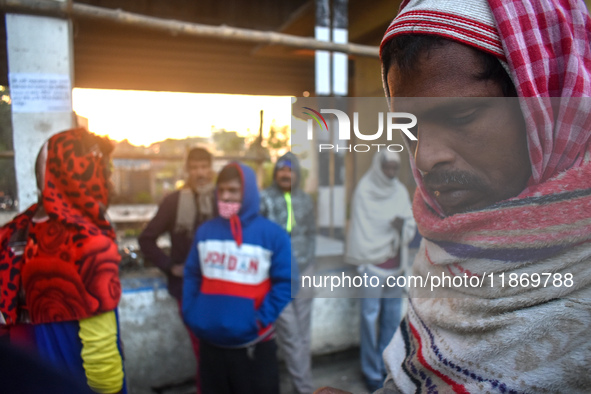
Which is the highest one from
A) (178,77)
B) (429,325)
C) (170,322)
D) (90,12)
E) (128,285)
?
(178,77)

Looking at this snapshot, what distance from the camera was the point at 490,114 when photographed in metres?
0.63

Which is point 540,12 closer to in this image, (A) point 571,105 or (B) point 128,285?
(A) point 571,105

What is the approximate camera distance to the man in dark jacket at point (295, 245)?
123 inches

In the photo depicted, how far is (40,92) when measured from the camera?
2344 millimetres

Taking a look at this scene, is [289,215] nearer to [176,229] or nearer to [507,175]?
[176,229]

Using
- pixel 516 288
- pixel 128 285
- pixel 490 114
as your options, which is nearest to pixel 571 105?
pixel 490 114

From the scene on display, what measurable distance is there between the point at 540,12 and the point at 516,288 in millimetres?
462

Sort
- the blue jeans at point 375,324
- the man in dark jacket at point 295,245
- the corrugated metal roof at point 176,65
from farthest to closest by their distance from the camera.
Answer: the corrugated metal roof at point 176,65 → the blue jeans at point 375,324 → the man in dark jacket at point 295,245

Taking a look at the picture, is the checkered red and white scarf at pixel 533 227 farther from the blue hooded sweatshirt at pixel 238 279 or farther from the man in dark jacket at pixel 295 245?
the man in dark jacket at pixel 295 245

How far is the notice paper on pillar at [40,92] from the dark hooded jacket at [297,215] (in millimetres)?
1625

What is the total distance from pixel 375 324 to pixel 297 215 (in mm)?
1230

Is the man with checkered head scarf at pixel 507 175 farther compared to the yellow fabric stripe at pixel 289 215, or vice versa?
the yellow fabric stripe at pixel 289 215
